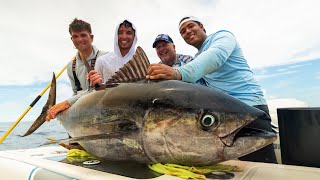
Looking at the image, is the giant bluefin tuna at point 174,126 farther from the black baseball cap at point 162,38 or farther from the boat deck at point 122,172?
the black baseball cap at point 162,38

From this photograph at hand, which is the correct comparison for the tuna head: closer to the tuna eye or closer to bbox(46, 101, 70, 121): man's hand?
the tuna eye

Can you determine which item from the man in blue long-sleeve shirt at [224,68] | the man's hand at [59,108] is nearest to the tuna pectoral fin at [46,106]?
the man's hand at [59,108]

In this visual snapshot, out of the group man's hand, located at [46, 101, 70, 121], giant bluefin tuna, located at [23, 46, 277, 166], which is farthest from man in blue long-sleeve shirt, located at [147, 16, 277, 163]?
man's hand, located at [46, 101, 70, 121]

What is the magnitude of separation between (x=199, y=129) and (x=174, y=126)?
0.14 m

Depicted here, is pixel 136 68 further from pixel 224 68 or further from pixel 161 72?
pixel 224 68

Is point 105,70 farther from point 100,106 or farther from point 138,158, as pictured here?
point 138,158

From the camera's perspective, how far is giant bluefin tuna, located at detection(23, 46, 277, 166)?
151 cm

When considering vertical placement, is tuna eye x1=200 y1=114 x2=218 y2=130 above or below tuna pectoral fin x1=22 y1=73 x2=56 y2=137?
below

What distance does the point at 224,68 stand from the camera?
104 inches

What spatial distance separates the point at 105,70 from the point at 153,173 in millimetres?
2196

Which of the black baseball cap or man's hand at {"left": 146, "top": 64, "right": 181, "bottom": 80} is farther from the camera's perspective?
the black baseball cap

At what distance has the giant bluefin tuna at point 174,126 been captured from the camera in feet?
4.95

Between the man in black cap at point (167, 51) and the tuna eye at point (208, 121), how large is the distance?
2796mm

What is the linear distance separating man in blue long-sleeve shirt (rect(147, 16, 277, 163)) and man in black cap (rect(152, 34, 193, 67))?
1.21 meters
